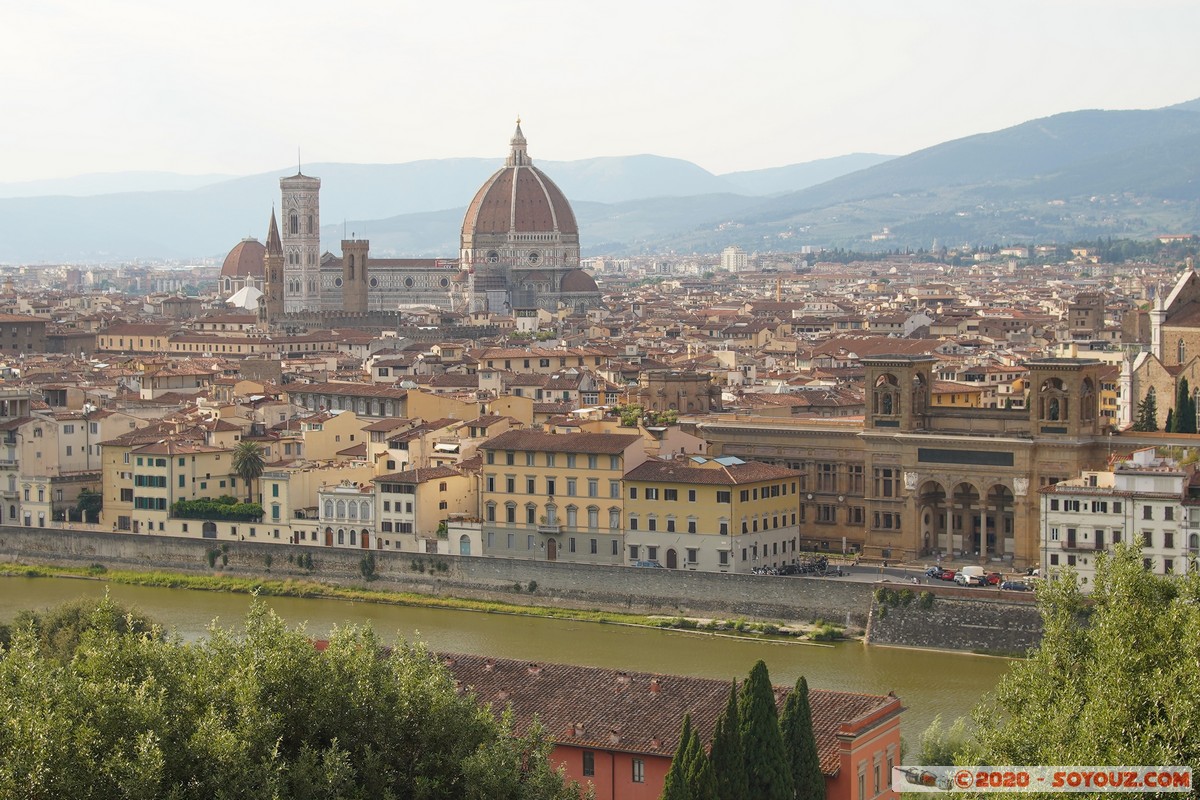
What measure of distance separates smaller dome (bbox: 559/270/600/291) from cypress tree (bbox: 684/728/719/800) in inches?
3889

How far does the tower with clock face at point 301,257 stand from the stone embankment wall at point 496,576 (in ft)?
235

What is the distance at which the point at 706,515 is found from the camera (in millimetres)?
36500

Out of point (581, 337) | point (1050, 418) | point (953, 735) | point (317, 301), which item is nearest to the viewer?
point (953, 735)

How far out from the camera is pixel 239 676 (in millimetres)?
16516

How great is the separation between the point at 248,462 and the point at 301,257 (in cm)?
7358

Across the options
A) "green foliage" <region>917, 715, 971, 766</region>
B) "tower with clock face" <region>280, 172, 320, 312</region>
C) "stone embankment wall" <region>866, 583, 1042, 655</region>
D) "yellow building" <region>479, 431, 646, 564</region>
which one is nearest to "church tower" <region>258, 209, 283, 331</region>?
"tower with clock face" <region>280, 172, 320, 312</region>

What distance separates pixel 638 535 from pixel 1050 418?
286 inches

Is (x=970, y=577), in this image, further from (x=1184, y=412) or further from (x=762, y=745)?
(x=762, y=745)

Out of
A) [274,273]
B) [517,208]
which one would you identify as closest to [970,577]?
[274,273]

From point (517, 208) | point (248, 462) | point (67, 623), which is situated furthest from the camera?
point (517, 208)

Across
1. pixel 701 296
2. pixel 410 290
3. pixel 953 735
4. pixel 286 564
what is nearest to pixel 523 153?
pixel 410 290

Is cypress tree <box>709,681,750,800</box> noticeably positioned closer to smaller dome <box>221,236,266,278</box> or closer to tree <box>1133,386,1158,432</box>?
tree <box>1133,386,1158,432</box>

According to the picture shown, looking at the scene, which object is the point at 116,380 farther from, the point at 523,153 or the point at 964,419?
the point at 523,153

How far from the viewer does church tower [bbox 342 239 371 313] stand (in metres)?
114
